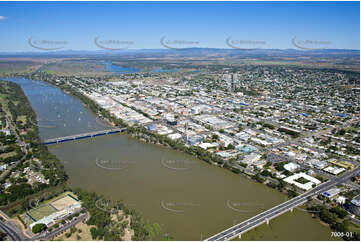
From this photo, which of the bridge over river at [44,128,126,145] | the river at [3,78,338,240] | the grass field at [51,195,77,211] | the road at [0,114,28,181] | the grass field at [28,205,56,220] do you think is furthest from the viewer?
the bridge over river at [44,128,126,145]

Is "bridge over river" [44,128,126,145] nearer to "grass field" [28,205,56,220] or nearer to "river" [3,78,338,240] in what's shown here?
"river" [3,78,338,240]

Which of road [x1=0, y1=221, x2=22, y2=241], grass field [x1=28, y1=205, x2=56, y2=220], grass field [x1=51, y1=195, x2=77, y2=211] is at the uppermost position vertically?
grass field [x1=51, y1=195, x2=77, y2=211]

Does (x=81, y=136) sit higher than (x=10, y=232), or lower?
higher

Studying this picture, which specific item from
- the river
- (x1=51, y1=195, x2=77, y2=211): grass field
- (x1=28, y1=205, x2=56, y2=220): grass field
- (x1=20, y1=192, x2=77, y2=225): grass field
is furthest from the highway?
(x1=28, y1=205, x2=56, y2=220): grass field

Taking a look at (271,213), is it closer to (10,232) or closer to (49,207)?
(49,207)

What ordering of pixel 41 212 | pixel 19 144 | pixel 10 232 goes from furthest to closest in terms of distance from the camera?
pixel 19 144, pixel 41 212, pixel 10 232

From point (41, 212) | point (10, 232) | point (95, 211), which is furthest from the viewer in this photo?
point (41, 212)

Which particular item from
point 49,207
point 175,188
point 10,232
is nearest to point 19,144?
point 49,207
